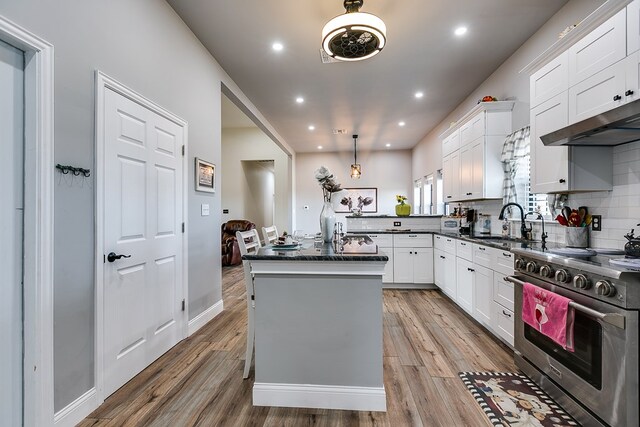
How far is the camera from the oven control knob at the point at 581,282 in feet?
5.15

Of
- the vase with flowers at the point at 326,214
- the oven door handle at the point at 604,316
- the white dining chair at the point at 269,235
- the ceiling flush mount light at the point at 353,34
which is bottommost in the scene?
the oven door handle at the point at 604,316

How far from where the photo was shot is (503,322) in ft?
8.47

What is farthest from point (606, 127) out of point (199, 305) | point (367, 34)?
point (199, 305)

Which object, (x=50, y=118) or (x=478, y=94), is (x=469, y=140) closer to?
(x=478, y=94)

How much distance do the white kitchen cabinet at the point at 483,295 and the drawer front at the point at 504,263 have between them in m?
0.17

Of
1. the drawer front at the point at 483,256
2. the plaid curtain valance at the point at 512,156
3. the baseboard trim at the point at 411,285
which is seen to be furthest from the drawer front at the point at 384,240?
the plaid curtain valance at the point at 512,156

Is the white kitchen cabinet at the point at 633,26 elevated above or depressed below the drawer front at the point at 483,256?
above

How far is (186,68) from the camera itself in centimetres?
291

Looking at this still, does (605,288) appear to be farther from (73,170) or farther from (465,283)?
(73,170)

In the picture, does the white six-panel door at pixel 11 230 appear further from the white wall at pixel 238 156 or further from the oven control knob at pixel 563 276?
the white wall at pixel 238 156

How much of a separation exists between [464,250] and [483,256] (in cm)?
46

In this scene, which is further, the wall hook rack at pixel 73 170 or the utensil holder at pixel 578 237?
the utensil holder at pixel 578 237

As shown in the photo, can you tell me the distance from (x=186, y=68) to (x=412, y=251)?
3868 millimetres

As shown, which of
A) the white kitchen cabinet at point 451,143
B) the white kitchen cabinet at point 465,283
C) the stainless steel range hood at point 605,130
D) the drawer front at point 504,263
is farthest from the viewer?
the white kitchen cabinet at point 451,143
